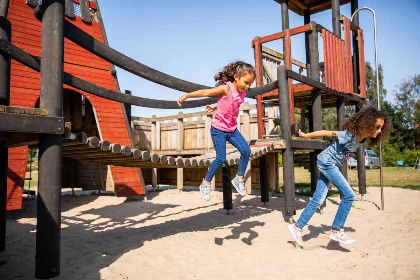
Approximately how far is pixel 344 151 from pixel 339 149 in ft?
0.30

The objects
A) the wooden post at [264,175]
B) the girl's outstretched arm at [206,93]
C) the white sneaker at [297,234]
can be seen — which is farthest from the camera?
the wooden post at [264,175]

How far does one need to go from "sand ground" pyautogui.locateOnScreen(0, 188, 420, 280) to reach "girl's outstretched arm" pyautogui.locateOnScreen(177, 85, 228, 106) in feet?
6.44

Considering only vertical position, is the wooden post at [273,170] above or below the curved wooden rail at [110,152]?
below

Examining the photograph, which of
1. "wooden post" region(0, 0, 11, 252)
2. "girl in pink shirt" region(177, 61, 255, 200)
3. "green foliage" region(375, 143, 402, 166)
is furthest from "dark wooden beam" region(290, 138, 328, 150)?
"green foliage" region(375, 143, 402, 166)

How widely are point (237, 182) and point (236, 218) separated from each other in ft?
10.0

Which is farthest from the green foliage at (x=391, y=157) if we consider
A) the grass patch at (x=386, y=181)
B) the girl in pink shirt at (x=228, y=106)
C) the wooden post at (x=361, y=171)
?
the girl in pink shirt at (x=228, y=106)

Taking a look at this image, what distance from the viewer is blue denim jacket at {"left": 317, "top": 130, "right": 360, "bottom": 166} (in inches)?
169

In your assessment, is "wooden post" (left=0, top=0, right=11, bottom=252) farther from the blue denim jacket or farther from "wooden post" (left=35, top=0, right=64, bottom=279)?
the blue denim jacket

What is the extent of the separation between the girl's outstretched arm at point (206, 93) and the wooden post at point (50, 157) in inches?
51.7

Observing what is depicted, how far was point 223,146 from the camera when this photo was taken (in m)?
4.17

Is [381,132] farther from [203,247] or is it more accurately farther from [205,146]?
[205,146]

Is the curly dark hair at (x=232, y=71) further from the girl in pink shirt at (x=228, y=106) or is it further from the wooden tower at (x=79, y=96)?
the wooden tower at (x=79, y=96)

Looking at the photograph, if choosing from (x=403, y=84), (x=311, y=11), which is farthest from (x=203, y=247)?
(x=403, y=84)

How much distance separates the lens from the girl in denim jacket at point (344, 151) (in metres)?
4.14
